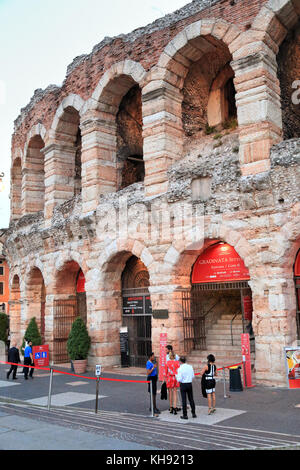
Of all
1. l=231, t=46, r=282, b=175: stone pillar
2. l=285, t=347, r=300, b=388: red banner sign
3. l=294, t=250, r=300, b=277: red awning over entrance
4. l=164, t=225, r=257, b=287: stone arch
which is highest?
l=231, t=46, r=282, b=175: stone pillar

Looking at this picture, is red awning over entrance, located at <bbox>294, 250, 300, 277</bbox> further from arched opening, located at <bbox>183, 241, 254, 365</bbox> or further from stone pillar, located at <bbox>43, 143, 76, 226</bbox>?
stone pillar, located at <bbox>43, 143, 76, 226</bbox>

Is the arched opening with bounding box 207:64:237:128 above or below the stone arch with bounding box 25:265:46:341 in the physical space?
above

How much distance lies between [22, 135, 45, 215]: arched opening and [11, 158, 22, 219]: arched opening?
2751mm

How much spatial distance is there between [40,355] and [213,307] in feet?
24.5

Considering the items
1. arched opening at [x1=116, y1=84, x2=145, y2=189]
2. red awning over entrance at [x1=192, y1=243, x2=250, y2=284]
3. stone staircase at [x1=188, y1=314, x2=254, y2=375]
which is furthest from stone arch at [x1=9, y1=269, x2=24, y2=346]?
red awning over entrance at [x1=192, y1=243, x2=250, y2=284]

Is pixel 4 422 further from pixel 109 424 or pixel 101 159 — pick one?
pixel 101 159

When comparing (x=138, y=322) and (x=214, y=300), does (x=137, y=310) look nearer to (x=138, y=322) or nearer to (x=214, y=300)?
(x=138, y=322)

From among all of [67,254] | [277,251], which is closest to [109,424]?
[277,251]

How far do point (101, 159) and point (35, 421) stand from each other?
11.5 meters

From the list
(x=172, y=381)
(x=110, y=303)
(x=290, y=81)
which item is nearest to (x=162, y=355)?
(x=172, y=381)

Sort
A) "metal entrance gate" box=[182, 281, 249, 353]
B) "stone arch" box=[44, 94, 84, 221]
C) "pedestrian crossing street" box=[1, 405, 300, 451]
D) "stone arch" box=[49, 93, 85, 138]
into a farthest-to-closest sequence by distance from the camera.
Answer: "stone arch" box=[44, 94, 84, 221], "stone arch" box=[49, 93, 85, 138], "metal entrance gate" box=[182, 281, 249, 353], "pedestrian crossing street" box=[1, 405, 300, 451]

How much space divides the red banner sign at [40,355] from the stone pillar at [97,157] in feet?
19.7

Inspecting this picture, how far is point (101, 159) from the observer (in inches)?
710

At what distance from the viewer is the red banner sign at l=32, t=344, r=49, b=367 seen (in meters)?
18.6
